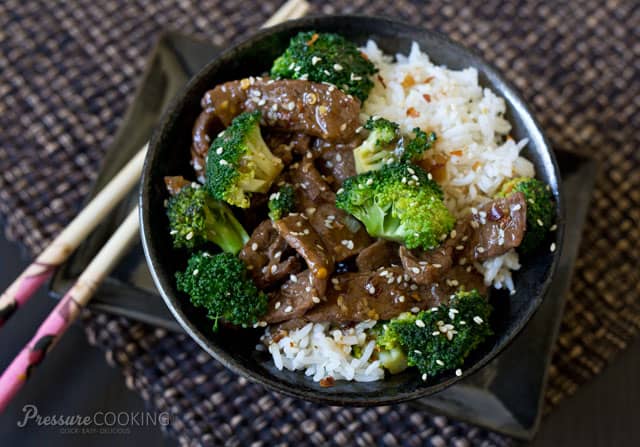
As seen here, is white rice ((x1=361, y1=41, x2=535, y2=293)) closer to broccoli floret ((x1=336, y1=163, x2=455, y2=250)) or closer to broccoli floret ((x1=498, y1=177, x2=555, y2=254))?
broccoli floret ((x1=498, y1=177, x2=555, y2=254))

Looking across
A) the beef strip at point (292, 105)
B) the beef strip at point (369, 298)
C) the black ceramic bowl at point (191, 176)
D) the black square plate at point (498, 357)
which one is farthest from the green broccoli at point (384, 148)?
the black square plate at point (498, 357)

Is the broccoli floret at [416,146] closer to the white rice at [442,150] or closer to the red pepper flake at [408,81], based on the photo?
the white rice at [442,150]

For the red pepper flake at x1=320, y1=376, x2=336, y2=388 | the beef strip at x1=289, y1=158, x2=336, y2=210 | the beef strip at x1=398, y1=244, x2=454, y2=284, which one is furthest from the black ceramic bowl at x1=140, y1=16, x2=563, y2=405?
the beef strip at x1=289, y1=158, x2=336, y2=210

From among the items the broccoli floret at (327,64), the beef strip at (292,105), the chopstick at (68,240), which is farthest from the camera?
the chopstick at (68,240)

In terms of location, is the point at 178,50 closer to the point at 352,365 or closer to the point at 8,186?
the point at 8,186

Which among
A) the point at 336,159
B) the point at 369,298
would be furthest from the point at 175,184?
the point at 369,298
